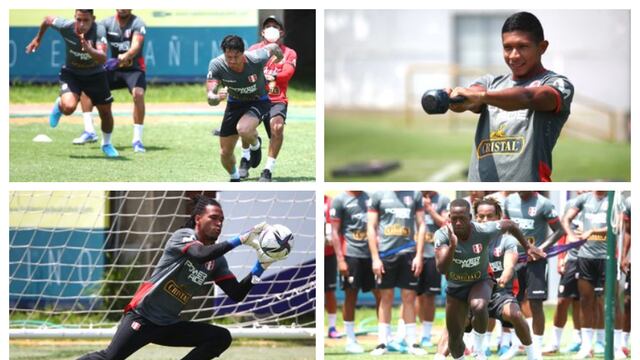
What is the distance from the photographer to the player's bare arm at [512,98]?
421 cm

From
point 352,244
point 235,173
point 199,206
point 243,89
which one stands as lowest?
point 352,244

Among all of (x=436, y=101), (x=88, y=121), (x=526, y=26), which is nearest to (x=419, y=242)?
(x=526, y=26)

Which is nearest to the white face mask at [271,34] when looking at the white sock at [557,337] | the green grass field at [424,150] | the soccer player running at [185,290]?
the soccer player running at [185,290]

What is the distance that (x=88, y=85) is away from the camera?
5438 millimetres

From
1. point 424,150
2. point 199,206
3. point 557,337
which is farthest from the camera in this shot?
point 424,150

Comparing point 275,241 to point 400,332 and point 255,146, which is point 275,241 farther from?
point 400,332

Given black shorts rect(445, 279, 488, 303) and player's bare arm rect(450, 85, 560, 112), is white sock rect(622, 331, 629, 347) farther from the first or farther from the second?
player's bare arm rect(450, 85, 560, 112)

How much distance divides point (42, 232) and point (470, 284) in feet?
7.45

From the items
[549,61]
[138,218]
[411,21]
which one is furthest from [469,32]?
[138,218]

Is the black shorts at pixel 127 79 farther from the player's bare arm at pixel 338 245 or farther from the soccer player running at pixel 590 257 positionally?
the soccer player running at pixel 590 257

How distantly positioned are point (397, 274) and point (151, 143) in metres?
1.35

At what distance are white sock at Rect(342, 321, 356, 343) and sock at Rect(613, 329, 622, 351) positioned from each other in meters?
1.20

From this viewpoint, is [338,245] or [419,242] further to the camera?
[338,245]

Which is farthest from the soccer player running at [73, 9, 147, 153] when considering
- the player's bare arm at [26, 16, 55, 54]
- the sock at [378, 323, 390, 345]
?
the sock at [378, 323, 390, 345]
